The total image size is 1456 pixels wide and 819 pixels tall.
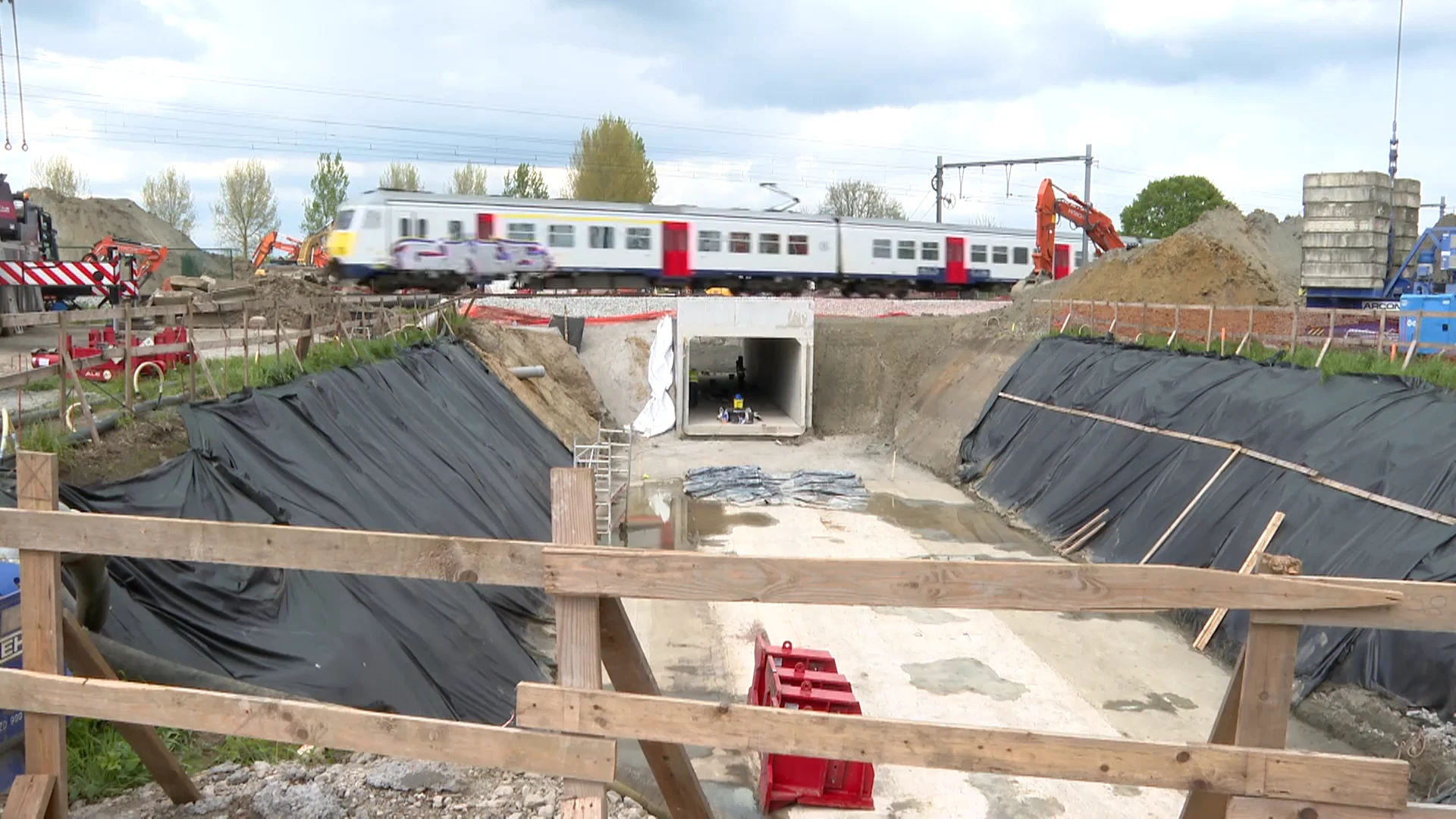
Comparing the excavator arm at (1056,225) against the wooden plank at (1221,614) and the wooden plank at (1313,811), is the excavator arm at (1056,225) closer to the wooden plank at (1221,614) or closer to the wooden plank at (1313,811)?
the wooden plank at (1221,614)

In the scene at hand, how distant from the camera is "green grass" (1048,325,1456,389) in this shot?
14.9 metres

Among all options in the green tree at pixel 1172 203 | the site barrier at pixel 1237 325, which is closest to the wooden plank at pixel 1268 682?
the site barrier at pixel 1237 325

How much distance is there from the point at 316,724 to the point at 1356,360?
55.7ft

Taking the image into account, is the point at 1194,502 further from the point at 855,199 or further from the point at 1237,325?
the point at 855,199

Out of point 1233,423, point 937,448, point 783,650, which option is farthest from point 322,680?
point 937,448

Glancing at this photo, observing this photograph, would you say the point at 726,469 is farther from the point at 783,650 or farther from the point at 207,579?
the point at 207,579

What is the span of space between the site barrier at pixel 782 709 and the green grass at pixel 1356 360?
1311cm

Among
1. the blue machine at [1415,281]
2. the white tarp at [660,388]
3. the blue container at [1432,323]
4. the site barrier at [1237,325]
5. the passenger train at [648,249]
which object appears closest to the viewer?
the site barrier at [1237,325]

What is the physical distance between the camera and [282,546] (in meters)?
3.80

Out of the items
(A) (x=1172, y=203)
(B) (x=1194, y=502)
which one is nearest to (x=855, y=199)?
(A) (x=1172, y=203)

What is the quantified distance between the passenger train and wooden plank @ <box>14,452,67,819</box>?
26.3 metres

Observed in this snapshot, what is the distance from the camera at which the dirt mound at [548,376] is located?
23828mm

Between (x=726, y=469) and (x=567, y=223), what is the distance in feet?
36.5

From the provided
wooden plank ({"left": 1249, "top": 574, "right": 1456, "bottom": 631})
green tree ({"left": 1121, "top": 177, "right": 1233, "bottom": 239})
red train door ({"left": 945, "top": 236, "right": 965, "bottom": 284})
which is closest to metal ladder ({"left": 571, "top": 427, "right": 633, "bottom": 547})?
wooden plank ({"left": 1249, "top": 574, "right": 1456, "bottom": 631})
